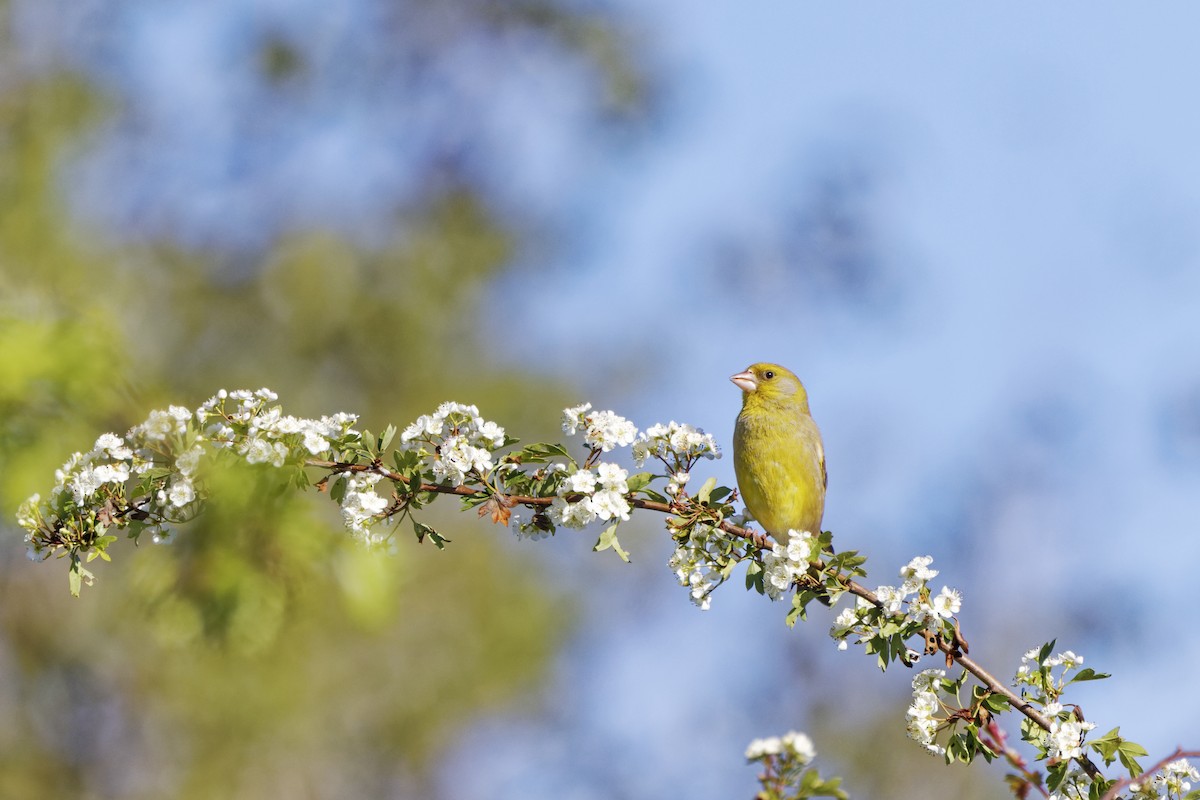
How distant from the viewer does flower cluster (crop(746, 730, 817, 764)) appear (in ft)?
8.29

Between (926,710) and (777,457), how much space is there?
2686mm

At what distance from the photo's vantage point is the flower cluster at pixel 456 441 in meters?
3.70

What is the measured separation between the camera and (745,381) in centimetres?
675

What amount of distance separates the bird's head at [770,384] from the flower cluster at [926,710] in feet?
10.1

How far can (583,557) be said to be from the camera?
2245 cm

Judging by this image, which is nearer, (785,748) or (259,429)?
(785,748)

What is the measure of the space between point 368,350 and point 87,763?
736 centimetres

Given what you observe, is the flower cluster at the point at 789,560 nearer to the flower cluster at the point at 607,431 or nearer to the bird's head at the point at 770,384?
the flower cluster at the point at 607,431

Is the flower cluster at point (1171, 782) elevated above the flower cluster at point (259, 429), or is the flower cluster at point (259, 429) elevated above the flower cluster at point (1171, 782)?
the flower cluster at point (259, 429)

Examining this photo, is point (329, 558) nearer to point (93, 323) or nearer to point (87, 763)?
point (93, 323)

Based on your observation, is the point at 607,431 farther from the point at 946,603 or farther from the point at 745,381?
the point at 745,381

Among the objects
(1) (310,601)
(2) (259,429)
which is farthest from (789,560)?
(1) (310,601)

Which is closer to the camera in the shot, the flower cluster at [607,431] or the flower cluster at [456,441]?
the flower cluster at [456,441]

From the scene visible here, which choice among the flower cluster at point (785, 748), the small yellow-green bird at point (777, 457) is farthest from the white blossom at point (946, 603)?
the small yellow-green bird at point (777, 457)
